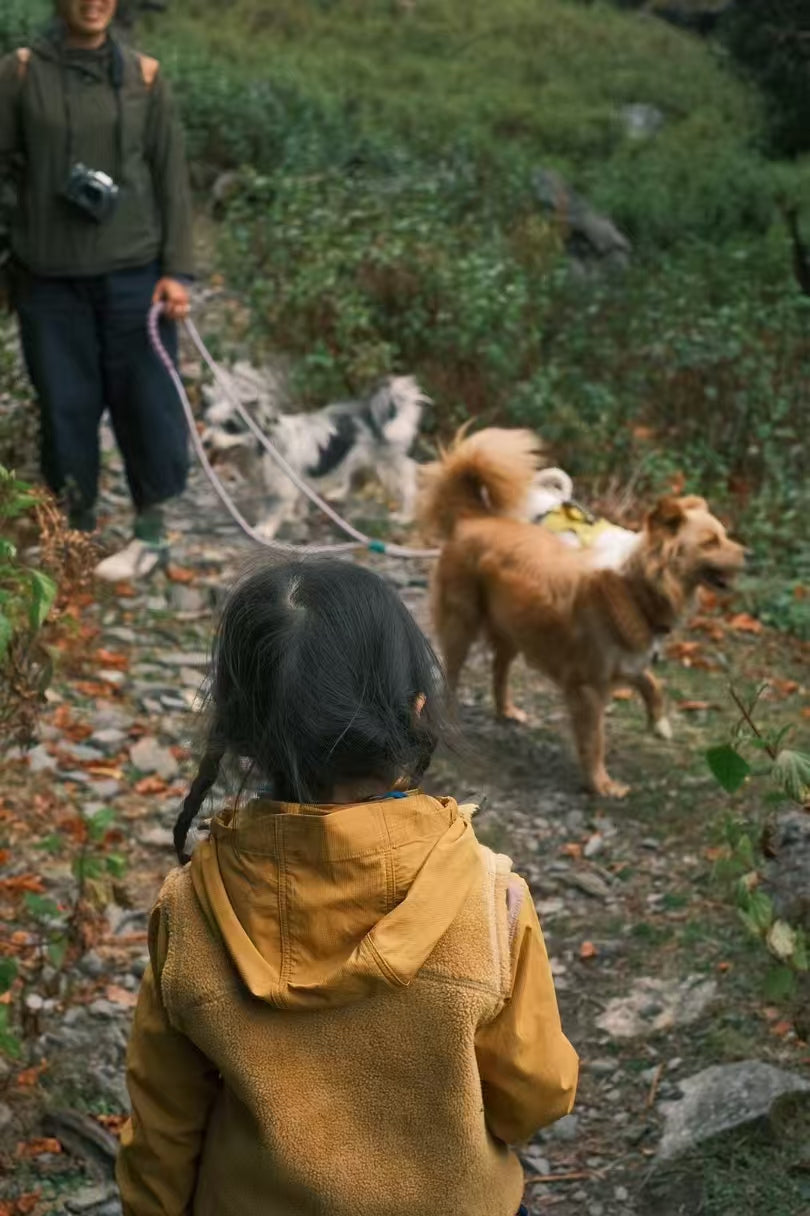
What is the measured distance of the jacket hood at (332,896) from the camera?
1.93 meters

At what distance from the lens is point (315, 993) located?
1.94 metres

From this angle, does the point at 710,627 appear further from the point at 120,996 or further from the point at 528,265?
the point at 528,265

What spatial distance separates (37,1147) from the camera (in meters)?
3.61

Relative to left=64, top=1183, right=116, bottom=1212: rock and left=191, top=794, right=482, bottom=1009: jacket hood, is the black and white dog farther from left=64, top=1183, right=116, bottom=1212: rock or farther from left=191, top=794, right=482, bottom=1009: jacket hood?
left=191, top=794, right=482, bottom=1009: jacket hood

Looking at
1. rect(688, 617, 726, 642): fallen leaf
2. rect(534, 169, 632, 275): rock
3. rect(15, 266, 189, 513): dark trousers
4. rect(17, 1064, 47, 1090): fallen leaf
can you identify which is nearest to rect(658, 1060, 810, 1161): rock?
rect(17, 1064, 47, 1090): fallen leaf

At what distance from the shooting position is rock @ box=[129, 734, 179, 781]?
219 inches

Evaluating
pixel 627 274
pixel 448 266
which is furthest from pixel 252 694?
pixel 627 274

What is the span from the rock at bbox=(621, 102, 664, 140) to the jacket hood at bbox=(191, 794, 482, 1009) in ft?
50.9

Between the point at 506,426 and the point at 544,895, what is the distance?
417 centimetres

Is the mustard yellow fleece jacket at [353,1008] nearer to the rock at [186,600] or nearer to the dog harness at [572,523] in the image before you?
the dog harness at [572,523]

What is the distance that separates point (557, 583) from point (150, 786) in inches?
66.2

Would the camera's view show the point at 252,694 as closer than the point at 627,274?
Yes

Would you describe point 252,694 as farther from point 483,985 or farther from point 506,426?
point 506,426

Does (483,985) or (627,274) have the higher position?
(483,985)
